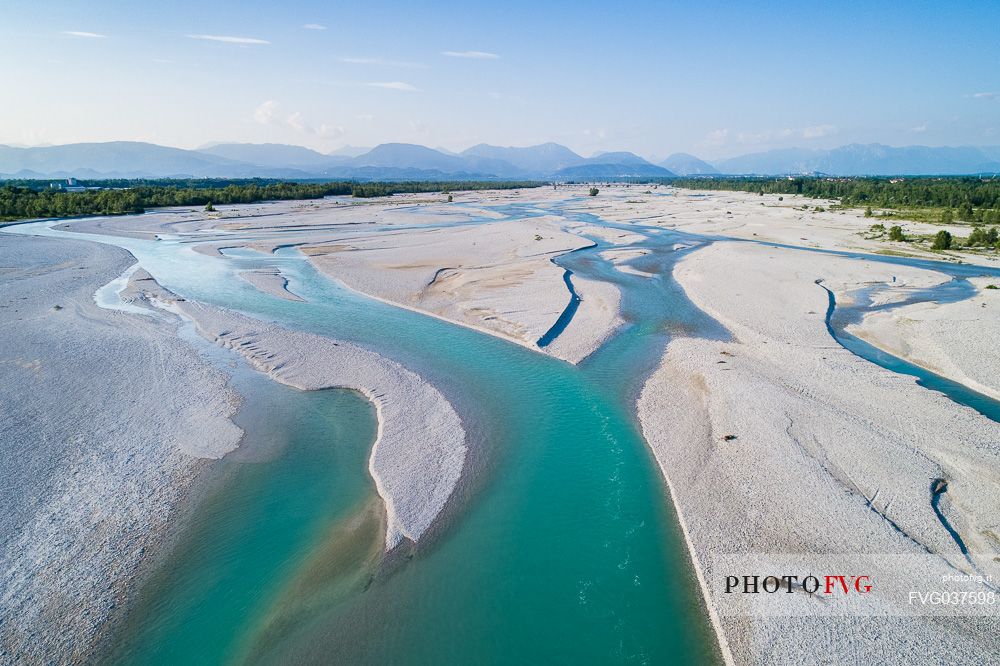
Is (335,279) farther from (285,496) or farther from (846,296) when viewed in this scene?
(846,296)

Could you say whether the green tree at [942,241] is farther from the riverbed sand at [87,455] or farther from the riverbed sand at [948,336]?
the riverbed sand at [87,455]

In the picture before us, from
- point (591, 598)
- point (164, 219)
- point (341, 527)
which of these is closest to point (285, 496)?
point (341, 527)

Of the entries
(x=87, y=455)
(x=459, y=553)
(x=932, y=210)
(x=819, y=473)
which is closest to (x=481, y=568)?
(x=459, y=553)

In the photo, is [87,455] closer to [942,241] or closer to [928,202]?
[942,241]

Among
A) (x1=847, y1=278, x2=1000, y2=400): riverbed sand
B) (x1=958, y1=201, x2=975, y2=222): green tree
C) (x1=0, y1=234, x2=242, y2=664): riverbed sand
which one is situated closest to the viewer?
(x1=0, y1=234, x2=242, y2=664): riverbed sand

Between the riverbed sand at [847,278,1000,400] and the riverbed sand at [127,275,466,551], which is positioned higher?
the riverbed sand at [847,278,1000,400]

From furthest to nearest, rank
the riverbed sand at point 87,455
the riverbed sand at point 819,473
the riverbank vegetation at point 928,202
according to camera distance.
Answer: the riverbank vegetation at point 928,202 < the riverbed sand at point 87,455 < the riverbed sand at point 819,473

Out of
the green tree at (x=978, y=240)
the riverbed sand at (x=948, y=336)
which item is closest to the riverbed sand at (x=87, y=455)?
the riverbed sand at (x=948, y=336)

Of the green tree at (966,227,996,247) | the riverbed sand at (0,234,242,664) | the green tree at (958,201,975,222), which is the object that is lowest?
the riverbed sand at (0,234,242,664)

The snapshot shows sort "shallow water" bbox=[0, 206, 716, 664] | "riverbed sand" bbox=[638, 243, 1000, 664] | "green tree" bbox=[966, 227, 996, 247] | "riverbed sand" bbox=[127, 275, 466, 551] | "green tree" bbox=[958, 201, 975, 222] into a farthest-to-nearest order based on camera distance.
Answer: "green tree" bbox=[958, 201, 975, 222]
"green tree" bbox=[966, 227, 996, 247]
"riverbed sand" bbox=[127, 275, 466, 551]
"shallow water" bbox=[0, 206, 716, 664]
"riverbed sand" bbox=[638, 243, 1000, 664]

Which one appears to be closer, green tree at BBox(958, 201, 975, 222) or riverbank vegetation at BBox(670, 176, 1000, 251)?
riverbank vegetation at BBox(670, 176, 1000, 251)

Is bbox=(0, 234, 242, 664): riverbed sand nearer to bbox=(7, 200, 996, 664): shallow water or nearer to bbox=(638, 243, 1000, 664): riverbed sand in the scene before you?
bbox=(7, 200, 996, 664): shallow water

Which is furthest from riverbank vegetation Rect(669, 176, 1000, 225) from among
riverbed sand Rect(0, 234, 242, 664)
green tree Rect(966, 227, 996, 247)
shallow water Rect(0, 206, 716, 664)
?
riverbed sand Rect(0, 234, 242, 664)
